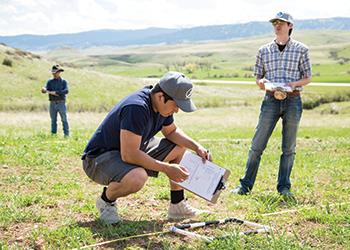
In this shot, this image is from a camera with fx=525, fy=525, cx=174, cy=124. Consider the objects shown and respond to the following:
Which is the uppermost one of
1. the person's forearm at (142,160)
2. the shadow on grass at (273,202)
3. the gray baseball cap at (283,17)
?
the gray baseball cap at (283,17)

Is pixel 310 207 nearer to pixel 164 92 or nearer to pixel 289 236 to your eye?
pixel 289 236

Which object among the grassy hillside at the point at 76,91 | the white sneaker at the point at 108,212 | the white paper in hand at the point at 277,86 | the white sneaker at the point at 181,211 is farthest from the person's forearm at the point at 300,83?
the grassy hillside at the point at 76,91

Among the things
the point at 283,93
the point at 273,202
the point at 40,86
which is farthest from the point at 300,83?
the point at 40,86

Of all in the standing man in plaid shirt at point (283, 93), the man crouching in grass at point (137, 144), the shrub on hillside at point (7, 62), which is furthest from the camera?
the shrub on hillside at point (7, 62)

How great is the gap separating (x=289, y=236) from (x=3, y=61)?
4503cm

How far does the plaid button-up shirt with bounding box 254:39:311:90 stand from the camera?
26.0 feet

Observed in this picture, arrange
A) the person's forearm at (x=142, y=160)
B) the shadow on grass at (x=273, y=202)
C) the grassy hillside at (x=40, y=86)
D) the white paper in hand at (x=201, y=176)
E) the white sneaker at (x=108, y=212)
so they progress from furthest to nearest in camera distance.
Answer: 1. the grassy hillside at (x=40, y=86)
2. the shadow on grass at (x=273, y=202)
3. the white paper in hand at (x=201, y=176)
4. the white sneaker at (x=108, y=212)
5. the person's forearm at (x=142, y=160)

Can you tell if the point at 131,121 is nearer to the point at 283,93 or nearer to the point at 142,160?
the point at 142,160

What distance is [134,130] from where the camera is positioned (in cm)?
575

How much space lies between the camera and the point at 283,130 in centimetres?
818

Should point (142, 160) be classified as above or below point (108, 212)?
above

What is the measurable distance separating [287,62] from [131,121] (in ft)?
10.7

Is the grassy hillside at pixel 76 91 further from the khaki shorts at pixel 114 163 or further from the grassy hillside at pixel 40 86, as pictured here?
the khaki shorts at pixel 114 163

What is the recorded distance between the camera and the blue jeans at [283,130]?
26.2 ft
